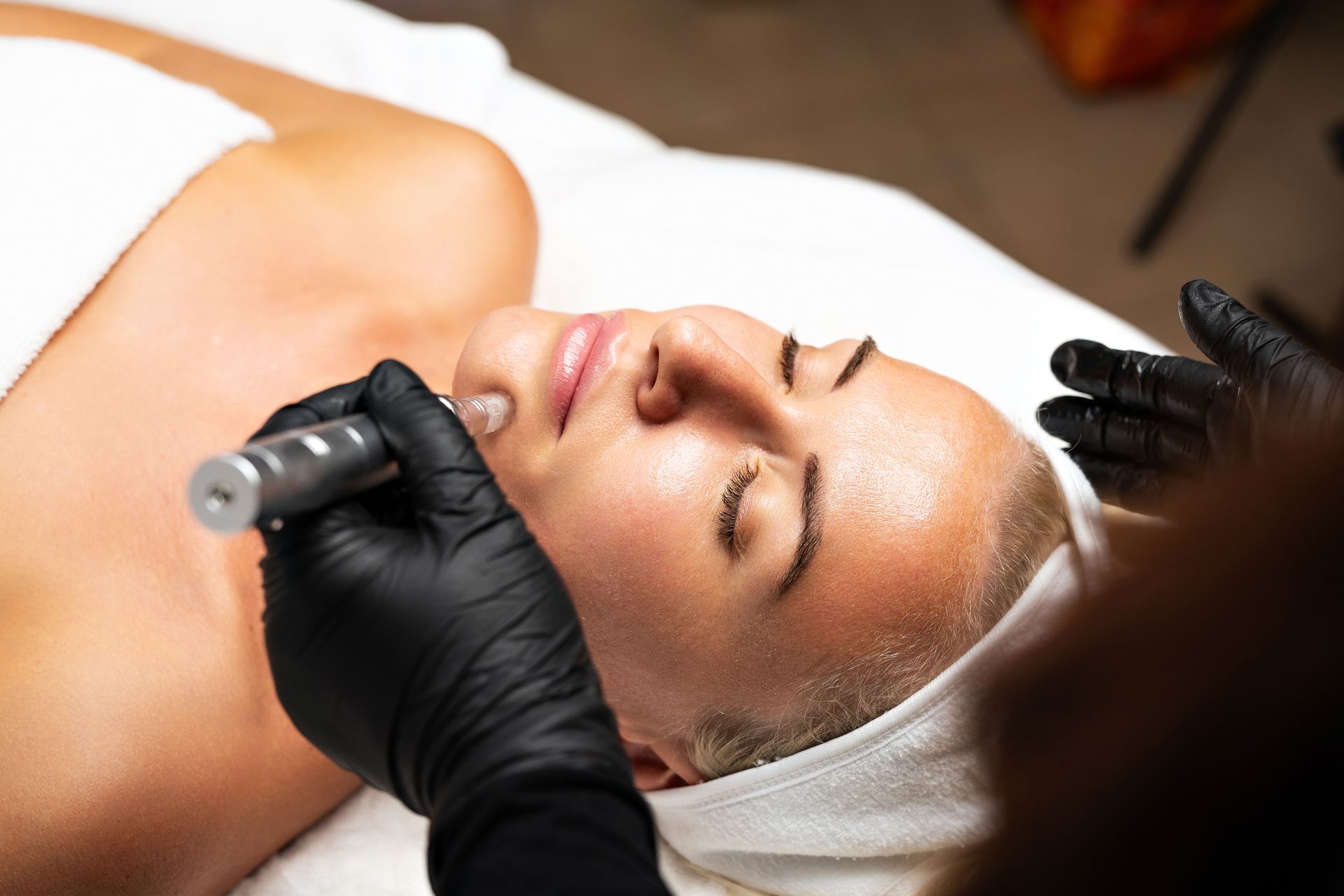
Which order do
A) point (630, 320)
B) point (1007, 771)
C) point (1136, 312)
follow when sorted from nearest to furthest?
point (1007, 771) → point (630, 320) → point (1136, 312)

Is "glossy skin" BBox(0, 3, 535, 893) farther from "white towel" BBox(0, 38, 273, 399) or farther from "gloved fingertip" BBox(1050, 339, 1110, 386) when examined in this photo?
"gloved fingertip" BBox(1050, 339, 1110, 386)

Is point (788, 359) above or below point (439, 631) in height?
above

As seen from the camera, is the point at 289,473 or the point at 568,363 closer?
the point at 289,473

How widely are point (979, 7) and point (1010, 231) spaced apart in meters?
0.74

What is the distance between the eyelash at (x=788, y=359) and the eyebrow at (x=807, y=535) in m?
0.13

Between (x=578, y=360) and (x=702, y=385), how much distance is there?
0.12 meters

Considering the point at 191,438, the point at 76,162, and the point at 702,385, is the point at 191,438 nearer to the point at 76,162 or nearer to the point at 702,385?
the point at 76,162

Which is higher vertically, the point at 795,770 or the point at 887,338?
the point at 887,338

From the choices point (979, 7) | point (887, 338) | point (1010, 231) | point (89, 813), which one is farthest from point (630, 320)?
point (979, 7)

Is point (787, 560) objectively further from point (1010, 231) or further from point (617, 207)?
point (1010, 231)

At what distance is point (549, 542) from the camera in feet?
3.17

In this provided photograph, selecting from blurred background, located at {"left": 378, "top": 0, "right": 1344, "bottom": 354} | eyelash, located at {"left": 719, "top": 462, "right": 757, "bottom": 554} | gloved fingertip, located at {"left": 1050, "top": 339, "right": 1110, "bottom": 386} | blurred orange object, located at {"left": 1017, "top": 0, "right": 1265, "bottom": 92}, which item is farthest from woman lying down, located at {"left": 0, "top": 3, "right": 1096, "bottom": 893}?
blurred orange object, located at {"left": 1017, "top": 0, "right": 1265, "bottom": 92}

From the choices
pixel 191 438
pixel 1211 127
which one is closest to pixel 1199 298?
pixel 191 438

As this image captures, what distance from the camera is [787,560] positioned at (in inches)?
36.6
